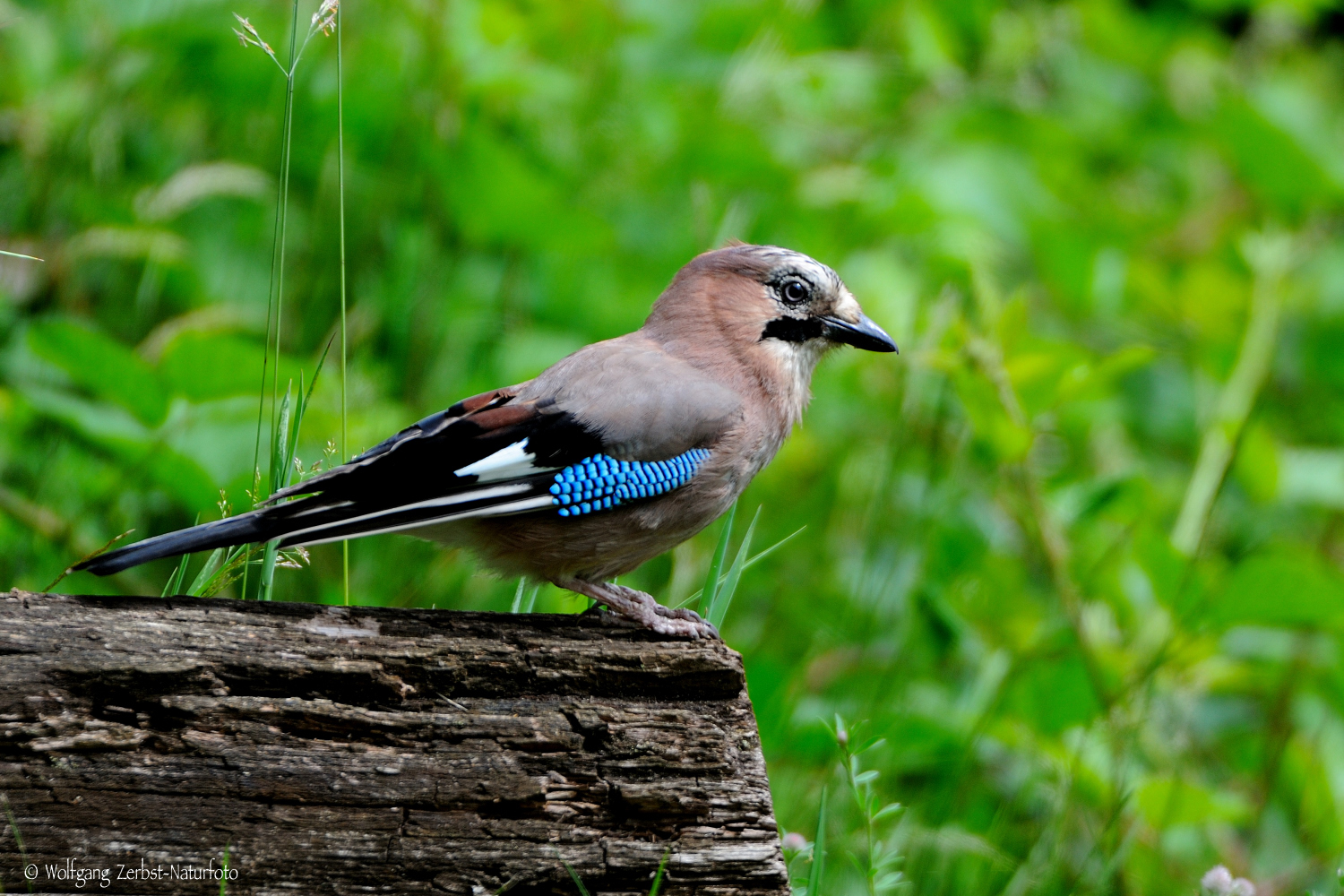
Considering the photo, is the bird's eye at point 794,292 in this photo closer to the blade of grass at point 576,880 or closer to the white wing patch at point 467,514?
the white wing patch at point 467,514

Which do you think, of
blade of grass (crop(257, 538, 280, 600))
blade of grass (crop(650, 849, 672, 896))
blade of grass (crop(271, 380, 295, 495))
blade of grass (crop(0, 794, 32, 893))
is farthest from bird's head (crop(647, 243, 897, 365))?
blade of grass (crop(0, 794, 32, 893))

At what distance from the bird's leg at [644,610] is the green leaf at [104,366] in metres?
1.44

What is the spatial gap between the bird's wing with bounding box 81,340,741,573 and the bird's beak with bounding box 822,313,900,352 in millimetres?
494

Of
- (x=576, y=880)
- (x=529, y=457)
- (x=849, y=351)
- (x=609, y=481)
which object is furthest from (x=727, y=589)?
(x=849, y=351)

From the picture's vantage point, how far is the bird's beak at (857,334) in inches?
140

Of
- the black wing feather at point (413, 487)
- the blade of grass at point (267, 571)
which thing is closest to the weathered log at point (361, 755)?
the black wing feather at point (413, 487)

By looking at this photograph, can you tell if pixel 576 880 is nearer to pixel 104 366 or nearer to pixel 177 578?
pixel 177 578

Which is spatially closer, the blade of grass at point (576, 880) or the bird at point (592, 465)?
→ the blade of grass at point (576, 880)

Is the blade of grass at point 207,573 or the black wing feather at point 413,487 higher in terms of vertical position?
the black wing feather at point 413,487

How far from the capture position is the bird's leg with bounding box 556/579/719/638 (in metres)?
2.81

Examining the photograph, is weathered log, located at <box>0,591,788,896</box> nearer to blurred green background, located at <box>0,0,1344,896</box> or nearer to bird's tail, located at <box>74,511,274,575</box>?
bird's tail, located at <box>74,511,274,575</box>

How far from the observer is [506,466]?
2.92 meters

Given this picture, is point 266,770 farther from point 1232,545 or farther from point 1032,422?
point 1232,545

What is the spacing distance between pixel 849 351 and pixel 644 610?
310 cm
